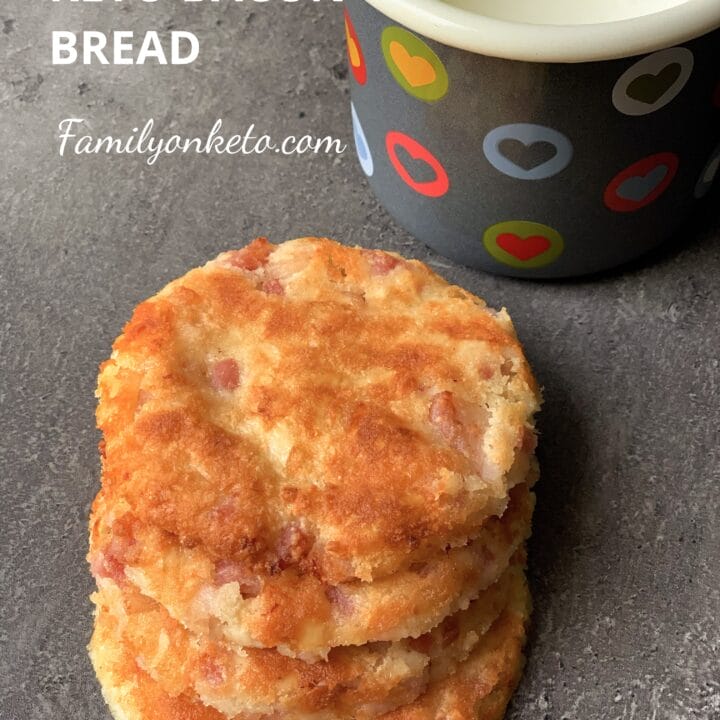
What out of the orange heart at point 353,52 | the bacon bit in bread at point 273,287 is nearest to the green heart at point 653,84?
the orange heart at point 353,52

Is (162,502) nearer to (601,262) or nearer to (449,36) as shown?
(449,36)

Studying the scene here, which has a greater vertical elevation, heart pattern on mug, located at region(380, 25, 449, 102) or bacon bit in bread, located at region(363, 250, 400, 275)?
heart pattern on mug, located at region(380, 25, 449, 102)

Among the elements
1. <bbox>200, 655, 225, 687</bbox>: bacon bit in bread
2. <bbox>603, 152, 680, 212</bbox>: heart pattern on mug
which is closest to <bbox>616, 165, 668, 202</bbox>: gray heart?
<bbox>603, 152, 680, 212</bbox>: heart pattern on mug

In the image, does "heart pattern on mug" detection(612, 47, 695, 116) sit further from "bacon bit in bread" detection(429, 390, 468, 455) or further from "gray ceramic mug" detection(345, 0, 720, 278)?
"bacon bit in bread" detection(429, 390, 468, 455)
